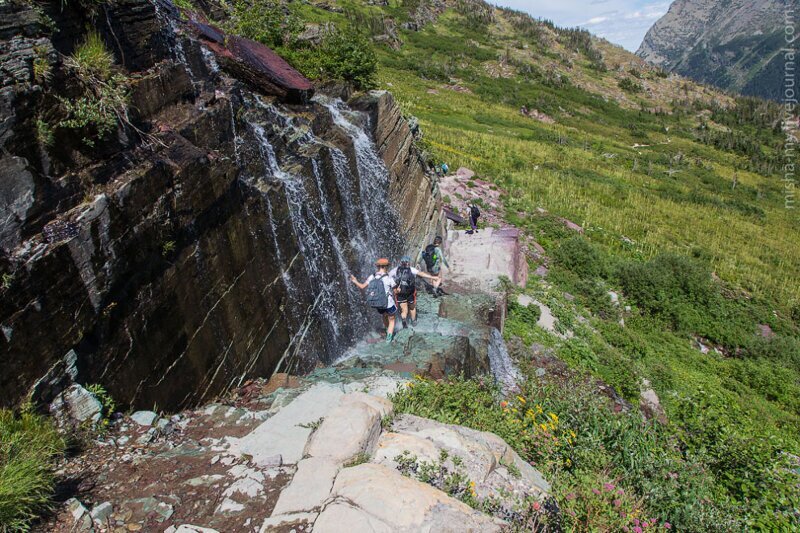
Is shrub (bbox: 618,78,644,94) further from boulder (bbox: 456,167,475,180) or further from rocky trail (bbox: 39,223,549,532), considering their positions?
rocky trail (bbox: 39,223,549,532)

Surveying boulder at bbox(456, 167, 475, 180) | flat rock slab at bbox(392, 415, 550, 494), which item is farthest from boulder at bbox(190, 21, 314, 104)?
boulder at bbox(456, 167, 475, 180)

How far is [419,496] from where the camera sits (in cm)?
448

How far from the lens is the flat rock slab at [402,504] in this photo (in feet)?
13.9

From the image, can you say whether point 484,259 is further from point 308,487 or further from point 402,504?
point 402,504

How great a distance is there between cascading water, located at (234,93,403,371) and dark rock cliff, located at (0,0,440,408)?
40 mm

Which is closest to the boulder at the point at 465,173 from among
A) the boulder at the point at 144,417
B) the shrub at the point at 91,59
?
the shrub at the point at 91,59

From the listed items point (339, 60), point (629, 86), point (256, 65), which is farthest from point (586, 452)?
point (629, 86)

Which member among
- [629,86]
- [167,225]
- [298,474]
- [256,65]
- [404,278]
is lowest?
[298,474]

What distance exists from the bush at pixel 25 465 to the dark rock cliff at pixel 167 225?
0.32 meters

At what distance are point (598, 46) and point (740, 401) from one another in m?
108

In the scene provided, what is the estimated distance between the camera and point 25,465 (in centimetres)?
428

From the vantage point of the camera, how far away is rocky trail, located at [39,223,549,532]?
4410mm

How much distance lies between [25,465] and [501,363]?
880 cm

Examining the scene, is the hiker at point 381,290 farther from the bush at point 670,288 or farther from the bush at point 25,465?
the bush at point 670,288
